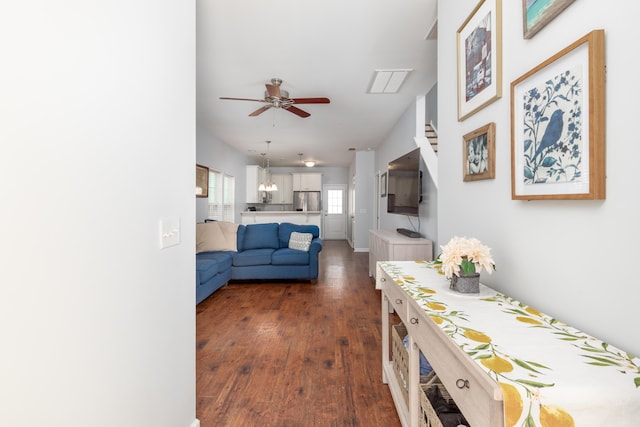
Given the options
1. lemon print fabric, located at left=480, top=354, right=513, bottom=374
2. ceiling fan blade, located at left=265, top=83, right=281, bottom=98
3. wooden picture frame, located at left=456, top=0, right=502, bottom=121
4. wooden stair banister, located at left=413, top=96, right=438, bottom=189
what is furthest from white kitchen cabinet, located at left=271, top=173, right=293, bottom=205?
lemon print fabric, located at left=480, top=354, right=513, bottom=374

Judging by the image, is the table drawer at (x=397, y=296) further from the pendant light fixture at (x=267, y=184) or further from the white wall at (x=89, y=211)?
the pendant light fixture at (x=267, y=184)

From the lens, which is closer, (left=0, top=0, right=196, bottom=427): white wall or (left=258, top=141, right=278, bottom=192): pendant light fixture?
(left=0, top=0, right=196, bottom=427): white wall

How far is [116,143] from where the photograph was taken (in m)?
0.99

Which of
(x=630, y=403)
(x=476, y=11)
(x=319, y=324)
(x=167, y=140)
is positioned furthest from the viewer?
(x=319, y=324)

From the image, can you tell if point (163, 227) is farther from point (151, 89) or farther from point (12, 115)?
point (12, 115)

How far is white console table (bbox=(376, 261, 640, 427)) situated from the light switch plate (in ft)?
3.43

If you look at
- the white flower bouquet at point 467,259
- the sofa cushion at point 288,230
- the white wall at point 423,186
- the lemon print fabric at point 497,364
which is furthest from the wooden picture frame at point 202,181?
the lemon print fabric at point 497,364

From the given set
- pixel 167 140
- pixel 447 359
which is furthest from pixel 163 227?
pixel 447 359

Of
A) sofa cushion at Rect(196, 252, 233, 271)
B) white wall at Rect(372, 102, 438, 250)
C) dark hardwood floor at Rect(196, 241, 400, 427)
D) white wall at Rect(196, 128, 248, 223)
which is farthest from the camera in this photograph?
white wall at Rect(196, 128, 248, 223)

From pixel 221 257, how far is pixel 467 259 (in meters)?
3.82

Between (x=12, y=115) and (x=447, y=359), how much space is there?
126cm

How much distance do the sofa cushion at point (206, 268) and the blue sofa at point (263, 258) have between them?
0.07 meters

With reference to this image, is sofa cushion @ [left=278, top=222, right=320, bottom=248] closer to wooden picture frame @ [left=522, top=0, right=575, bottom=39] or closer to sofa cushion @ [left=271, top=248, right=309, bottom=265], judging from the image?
sofa cushion @ [left=271, top=248, right=309, bottom=265]

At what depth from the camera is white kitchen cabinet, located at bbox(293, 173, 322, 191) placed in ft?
32.4
